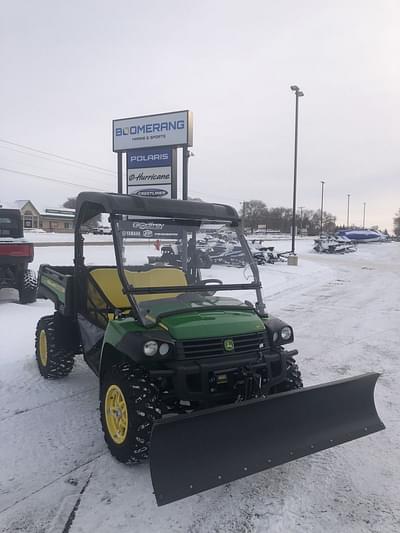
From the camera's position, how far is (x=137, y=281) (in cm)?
Answer: 361

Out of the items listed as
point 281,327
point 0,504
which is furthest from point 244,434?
point 0,504

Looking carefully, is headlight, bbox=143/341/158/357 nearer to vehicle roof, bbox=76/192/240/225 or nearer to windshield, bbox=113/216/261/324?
windshield, bbox=113/216/261/324

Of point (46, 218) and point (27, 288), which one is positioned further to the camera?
point (46, 218)

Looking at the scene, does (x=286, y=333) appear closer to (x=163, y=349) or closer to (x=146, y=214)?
(x=163, y=349)

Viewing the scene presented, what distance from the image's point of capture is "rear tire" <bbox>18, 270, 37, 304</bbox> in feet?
30.3

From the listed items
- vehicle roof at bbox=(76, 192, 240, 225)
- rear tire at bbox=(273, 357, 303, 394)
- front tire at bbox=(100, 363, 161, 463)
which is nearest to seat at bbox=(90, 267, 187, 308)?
vehicle roof at bbox=(76, 192, 240, 225)

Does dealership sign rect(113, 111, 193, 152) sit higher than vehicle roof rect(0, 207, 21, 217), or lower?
higher

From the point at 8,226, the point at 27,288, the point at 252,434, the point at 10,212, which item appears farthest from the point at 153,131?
the point at 252,434

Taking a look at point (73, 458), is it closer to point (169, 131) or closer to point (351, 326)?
point (351, 326)

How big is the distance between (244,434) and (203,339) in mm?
688

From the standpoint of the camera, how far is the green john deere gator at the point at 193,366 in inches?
108

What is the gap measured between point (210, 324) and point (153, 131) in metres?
10.9

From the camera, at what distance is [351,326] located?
26.1ft

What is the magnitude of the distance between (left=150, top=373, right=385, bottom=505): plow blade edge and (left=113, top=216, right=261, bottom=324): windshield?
910 mm
